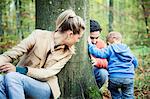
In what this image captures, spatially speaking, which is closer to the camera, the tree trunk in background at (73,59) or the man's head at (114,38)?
the tree trunk in background at (73,59)

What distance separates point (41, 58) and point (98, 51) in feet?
3.89

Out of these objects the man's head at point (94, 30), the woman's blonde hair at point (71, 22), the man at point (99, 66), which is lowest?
the man at point (99, 66)

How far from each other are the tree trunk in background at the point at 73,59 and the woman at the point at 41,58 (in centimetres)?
42

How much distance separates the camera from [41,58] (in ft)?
13.2

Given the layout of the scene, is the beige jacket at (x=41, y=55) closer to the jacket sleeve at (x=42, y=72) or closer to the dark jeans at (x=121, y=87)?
the jacket sleeve at (x=42, y=72)

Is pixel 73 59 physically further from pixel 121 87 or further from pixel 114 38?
pixel 121 87

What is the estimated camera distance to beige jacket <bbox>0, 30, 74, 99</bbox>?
154 inches

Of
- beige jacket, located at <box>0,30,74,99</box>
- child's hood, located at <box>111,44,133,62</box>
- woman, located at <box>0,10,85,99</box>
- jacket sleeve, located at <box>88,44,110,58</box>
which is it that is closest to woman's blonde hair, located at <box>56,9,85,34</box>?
woman, located at <box>0,10,85,99</box>

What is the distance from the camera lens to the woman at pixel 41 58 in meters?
3.76

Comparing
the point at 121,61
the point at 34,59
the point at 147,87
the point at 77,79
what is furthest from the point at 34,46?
the point at 147,87

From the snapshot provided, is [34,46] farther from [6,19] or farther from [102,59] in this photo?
[6,19]

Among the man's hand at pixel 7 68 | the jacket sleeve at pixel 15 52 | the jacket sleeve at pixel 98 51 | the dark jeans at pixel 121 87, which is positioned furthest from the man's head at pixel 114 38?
the man's hand at pixel 7 68

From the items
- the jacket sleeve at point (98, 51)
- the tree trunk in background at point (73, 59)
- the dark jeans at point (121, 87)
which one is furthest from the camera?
the dark jeans at point (121, 87)

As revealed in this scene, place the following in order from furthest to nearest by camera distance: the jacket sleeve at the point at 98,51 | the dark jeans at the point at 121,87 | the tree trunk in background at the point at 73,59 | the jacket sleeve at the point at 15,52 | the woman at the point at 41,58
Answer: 1. the dark jeans at the point at 121,87
2. the jacket sleeve at the point at 98,51
3. the tree trunk in background at the point at 73,59
4. the jacket sleeve at the point at 15,52
5. the woman at the point at 41,58
